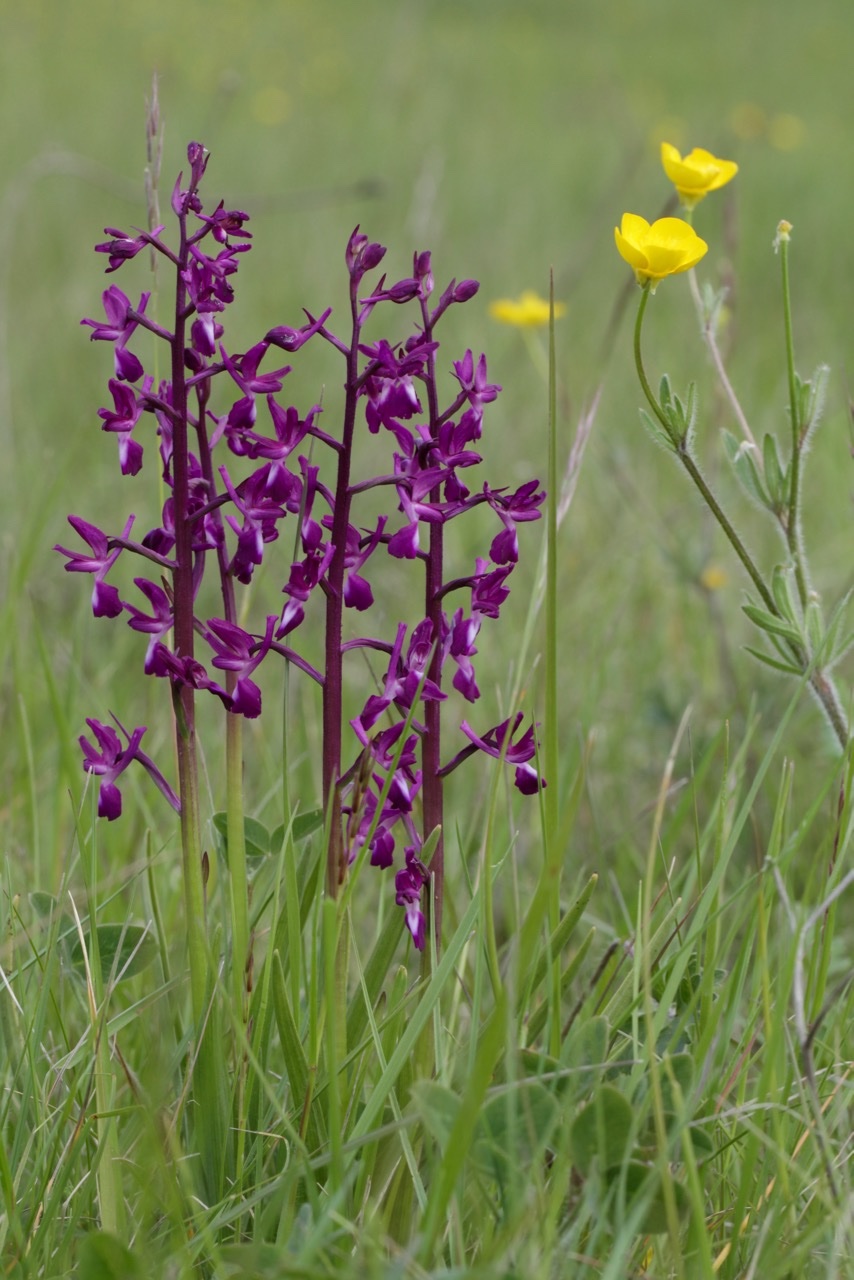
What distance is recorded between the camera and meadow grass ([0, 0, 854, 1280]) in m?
0.98

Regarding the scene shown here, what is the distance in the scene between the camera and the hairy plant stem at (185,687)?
1.03m

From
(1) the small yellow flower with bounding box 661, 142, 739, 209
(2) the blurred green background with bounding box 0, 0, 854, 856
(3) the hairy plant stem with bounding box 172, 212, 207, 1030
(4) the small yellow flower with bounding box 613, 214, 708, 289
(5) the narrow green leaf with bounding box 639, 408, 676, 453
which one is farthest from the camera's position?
(2) the blurred green background with bounding box 0, 0, 854, 856

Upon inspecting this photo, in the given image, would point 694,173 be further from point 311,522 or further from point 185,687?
point 185,687

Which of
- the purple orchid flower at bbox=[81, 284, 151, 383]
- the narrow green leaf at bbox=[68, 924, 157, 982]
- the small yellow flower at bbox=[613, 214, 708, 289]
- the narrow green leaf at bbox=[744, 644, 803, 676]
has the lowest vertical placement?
the narrow green leaf at bbox=[68, 924, 157, 982]

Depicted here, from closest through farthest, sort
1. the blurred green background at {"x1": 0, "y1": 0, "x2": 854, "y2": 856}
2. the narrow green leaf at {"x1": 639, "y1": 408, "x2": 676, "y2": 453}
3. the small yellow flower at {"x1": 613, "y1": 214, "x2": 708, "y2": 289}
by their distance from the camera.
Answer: the small yellow flower at {"x1": 613, "y1": 214, "x2": 708, "y2": 289} → the narrow green leaf at {"x1": 639, "y1": 408, "x2": 676, "y2": 453} → the blurred green background at {"x1": 0, "y1": 0, "x2": 854, "y2": 856}

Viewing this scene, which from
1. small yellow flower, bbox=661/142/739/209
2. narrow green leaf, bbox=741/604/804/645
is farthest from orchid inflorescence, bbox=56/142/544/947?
small yellow flower, bbox=661/142/739/209

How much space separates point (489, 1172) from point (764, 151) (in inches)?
333

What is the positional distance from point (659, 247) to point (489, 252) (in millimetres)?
4584

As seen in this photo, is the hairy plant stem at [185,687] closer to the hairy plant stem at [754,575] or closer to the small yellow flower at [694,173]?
the hairy plant stem at [754,575]

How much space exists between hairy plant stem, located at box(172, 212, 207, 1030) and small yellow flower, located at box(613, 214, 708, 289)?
411mm

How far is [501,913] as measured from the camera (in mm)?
2006

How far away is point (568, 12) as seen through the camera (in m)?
16.3

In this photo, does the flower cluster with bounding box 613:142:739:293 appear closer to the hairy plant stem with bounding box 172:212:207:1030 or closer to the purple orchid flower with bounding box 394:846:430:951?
the hairy plant stem with bounding box 172:212:207:1030

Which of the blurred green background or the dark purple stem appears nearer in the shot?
the dark purple stem
